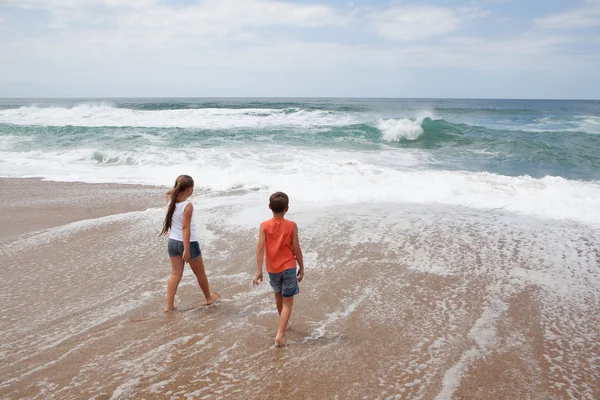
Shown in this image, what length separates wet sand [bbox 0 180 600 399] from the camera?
2.97 m

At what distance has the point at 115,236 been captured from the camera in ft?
20.9

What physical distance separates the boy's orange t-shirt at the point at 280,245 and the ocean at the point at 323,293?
0.58 meters

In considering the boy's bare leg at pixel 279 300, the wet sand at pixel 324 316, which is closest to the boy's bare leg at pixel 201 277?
the wet sand at pixel 324 316

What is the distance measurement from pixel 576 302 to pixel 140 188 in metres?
8.65

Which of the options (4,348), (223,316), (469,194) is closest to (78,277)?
(4,348)

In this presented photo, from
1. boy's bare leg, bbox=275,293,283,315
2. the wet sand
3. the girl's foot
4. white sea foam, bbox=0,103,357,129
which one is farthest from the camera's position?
white sea foam, bbox=0,103,357,129

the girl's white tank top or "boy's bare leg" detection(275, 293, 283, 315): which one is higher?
the girl's white tank top

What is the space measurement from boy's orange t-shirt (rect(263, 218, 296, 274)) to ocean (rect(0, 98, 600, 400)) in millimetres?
584

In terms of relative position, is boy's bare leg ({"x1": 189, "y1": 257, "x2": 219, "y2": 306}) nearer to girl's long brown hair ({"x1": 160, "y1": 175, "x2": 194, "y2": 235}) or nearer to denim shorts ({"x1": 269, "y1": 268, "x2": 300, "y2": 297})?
girl's long brown hair ({"x1": 160, "y1": 175, "x2": 194, "y2": 235})

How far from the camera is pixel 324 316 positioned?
155 inches

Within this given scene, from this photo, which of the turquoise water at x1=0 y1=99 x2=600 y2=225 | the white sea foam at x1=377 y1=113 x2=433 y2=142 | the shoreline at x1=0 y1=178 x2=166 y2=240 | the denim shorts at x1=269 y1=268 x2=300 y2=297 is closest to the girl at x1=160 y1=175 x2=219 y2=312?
the denim shorts at x1=269 y1=268 x2=300 y2=297

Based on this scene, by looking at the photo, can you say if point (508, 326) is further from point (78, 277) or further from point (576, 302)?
point (78, 277)

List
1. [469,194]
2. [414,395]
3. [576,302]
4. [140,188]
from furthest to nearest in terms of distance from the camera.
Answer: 1. [140,188]
2. [469,194]
3. [576,302]
4. [414,395]

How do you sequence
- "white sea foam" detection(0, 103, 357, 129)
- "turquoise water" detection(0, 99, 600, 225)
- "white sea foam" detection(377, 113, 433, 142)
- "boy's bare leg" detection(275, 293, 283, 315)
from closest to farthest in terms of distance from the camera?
"boy's bare leg" detection(275, 293, 283, 315) → "turquoise water" detection(0, 99, 600, 225) → "white sea foam" detection(377, 113, 433, 142) → "white sea foam" detection(0, 103, 357, 129)
